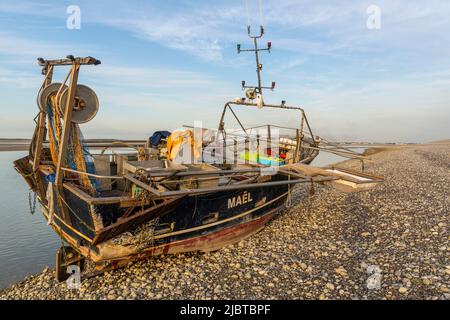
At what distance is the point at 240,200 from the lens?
9.30 m

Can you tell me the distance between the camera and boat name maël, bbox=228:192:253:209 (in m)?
9.00

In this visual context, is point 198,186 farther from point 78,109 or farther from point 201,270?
point 78,109

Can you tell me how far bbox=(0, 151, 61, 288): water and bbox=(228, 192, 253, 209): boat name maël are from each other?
6631 millimetres

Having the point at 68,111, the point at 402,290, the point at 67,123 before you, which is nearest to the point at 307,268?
the point at 402,290

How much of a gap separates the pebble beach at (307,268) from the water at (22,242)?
134 cm

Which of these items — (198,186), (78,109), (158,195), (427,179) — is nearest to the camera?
(158,195)

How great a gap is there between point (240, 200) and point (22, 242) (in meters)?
9.46

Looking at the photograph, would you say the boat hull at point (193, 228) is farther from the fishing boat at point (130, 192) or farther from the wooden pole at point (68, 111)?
the wooden pole at point (68, 111)

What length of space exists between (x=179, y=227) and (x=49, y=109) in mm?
4740

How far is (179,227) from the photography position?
8.02 metres

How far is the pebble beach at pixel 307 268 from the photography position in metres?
6.71

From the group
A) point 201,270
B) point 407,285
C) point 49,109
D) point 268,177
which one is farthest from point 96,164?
point 407,285
